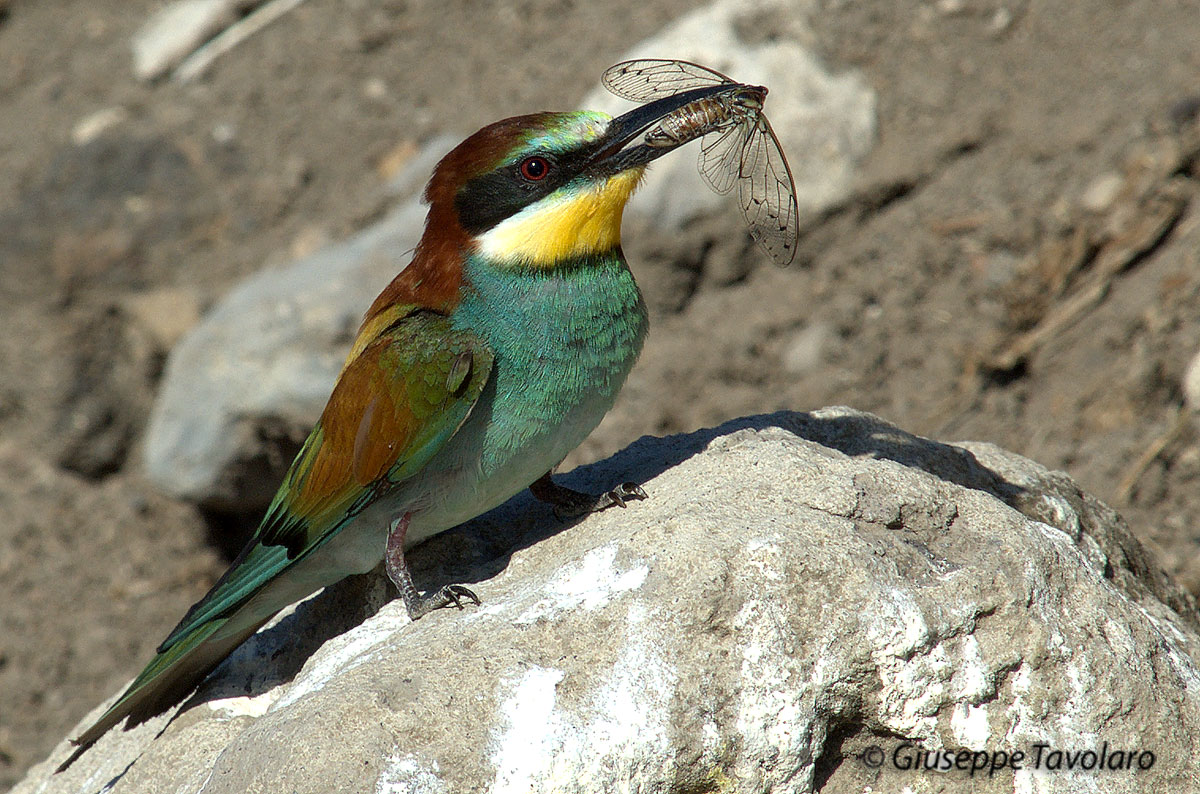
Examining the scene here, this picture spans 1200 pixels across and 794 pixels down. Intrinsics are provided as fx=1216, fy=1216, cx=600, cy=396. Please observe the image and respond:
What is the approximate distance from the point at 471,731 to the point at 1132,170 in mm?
3938

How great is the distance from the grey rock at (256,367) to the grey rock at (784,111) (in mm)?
1233

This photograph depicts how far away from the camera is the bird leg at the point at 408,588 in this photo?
276 centimetres

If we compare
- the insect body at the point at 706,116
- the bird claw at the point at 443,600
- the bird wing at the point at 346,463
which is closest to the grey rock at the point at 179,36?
the bird wing at the point at 346,463

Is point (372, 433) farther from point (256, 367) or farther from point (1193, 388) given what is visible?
point (1193, 388)

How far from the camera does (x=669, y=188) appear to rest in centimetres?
563

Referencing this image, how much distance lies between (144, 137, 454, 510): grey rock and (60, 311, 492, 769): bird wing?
7.42ft

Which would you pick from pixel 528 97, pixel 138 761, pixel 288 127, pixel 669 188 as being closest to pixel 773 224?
pixel 138 761

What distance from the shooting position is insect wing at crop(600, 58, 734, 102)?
3277 millimetres

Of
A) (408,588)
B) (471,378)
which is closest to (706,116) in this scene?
(471,378)

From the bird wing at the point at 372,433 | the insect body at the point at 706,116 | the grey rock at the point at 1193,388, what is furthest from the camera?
the grey rock at the point at 1193,388

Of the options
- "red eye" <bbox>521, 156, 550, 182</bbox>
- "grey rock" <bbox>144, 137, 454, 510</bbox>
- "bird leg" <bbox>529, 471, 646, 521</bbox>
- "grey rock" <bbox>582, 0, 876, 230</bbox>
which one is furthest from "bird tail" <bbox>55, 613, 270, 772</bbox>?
"grey rock" <bbox>582, 0, 876, 230</bbox>

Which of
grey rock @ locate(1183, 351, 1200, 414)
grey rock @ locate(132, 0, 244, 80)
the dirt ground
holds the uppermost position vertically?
grey rock @ locate(132, 0, 244, 80)

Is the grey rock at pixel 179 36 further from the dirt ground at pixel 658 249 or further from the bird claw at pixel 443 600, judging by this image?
the bird claw at pixel 443 600

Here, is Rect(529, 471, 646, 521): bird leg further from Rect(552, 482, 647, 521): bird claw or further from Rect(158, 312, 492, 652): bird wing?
Rect(158, 312, 492, 652): bird wing
